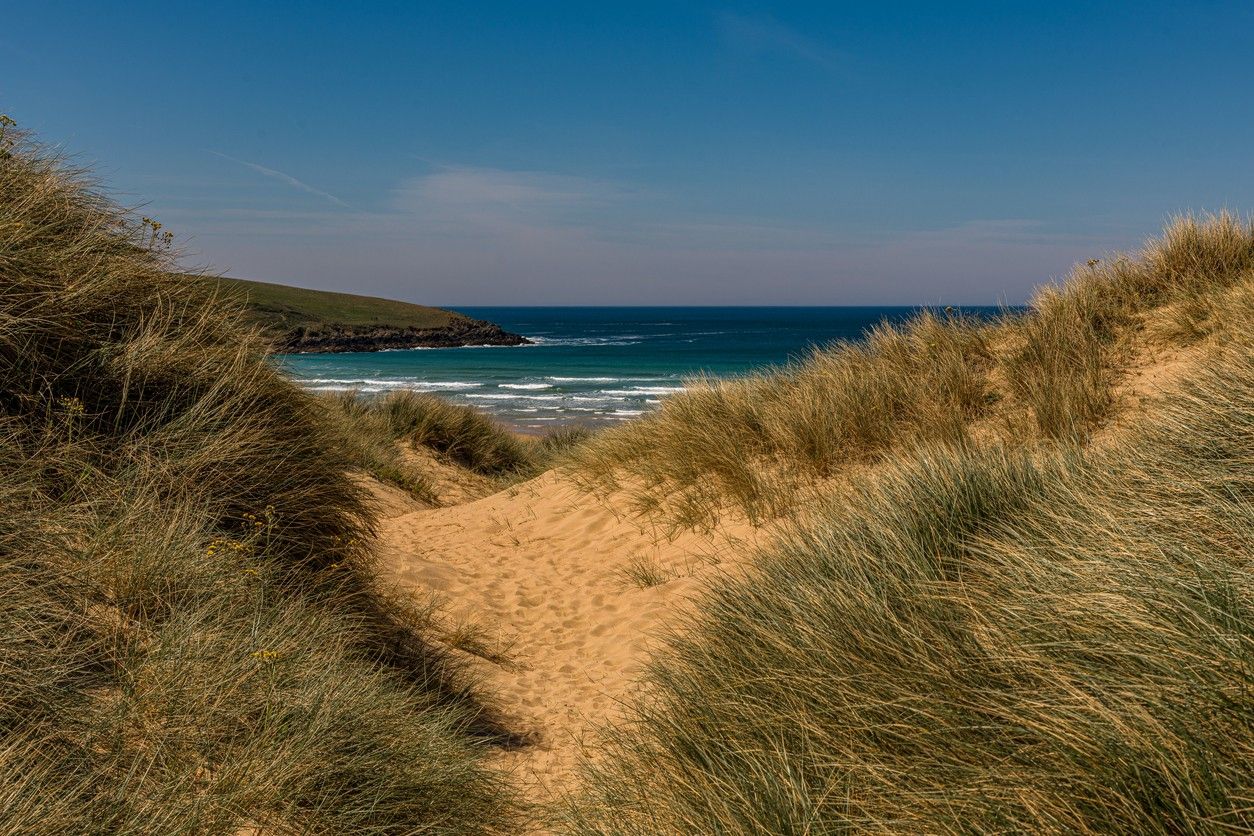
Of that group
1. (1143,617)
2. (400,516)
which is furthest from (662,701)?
(400,516)

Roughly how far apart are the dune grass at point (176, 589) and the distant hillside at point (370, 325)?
112 ft

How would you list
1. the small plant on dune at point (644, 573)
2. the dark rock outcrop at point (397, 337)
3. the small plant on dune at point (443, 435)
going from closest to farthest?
the small plant on dune at point (644, 573) < the small plant on dune at point (443, 435) < the dark rock outcrop at point (397, 337)

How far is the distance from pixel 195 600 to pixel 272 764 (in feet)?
3.30

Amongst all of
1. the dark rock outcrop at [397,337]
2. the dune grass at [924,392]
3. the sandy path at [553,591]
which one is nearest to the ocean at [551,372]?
the dark rock outcrop at [397,337]

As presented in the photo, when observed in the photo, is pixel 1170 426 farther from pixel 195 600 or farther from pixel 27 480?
pixel 27 480

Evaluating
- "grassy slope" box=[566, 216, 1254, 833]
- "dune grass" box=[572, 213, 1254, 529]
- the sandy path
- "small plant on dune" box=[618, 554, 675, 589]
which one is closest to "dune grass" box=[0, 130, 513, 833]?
the sandy path

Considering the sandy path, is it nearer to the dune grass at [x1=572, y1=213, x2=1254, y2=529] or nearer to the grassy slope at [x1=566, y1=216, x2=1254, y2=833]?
the dune grass at [x1=572, y1=213, x2=1254, y2=529]

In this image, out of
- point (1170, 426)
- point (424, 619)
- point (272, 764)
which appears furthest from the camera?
point (424, 619)

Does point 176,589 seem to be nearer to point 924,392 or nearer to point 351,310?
point 924,392

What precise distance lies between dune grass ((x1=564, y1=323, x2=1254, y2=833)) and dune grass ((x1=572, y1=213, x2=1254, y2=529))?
2028 millimetres

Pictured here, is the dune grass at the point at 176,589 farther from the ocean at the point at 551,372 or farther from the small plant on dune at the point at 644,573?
the ocean at the point at 551,372

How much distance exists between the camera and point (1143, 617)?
7.70 feet

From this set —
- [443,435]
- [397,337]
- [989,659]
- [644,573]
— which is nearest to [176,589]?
[989,659]

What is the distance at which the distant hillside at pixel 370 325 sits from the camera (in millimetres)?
45688
